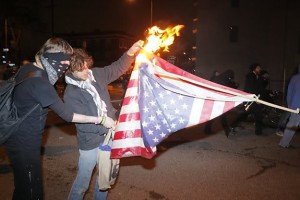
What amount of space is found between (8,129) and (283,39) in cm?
3098

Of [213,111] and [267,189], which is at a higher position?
[213,111]

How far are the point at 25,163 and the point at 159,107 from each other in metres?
1.59

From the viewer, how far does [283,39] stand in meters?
29.9

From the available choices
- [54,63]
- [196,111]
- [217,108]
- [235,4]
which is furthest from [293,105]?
[235,4]

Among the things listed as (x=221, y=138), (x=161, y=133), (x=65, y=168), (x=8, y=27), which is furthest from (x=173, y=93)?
(x=8, y=27)

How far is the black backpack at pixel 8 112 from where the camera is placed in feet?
9.95

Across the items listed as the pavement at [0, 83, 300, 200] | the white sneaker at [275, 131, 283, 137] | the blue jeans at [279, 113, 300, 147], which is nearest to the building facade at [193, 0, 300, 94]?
the white sneaker at [275, 131, 283, 137]

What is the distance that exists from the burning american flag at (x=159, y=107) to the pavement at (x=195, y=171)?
5.33 ft

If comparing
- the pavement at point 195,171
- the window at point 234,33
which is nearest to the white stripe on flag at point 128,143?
the pavement at point 195,171

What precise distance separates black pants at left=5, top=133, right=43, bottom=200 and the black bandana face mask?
25.6 inches

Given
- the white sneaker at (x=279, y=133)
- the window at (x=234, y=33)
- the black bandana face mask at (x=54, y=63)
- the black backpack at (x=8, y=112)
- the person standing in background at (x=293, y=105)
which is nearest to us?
the black backpack at (x=8, y=112)

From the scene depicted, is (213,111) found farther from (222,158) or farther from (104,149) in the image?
(222,158)

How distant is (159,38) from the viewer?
4598mm

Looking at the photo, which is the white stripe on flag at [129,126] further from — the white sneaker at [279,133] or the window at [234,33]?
the window at [234,33]
